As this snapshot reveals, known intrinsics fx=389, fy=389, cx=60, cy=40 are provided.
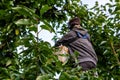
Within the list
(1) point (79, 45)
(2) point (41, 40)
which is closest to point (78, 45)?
(1) point (79, 45)

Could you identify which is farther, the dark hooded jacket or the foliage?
the dark hooded jacket

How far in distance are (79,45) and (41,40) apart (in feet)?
7.93

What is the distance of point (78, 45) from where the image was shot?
485 centimetres

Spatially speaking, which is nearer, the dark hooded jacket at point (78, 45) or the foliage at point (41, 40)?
the foliage at point (41, 40)

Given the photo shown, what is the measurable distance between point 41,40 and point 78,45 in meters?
2.41

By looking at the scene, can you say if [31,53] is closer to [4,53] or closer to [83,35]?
[4,53]

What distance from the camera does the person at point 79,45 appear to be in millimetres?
4720

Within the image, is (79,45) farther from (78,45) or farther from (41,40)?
(41,40)

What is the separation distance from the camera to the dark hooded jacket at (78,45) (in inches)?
187

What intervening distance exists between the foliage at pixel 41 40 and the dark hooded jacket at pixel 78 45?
0.98 feet

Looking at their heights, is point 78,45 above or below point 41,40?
below

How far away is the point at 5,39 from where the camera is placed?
3139mm

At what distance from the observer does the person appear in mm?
4720

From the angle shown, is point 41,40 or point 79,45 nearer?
point 41,40
